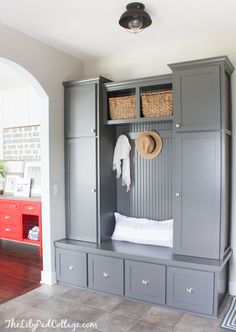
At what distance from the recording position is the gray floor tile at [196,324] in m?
2.58

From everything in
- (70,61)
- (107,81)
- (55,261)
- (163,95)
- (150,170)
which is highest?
(70,61)

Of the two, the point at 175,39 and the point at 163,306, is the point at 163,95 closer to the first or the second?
the point at 175,39

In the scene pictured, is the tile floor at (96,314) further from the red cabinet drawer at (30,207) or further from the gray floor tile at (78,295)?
the red cabinet drawer at (30,207)

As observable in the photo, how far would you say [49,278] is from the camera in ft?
11.7

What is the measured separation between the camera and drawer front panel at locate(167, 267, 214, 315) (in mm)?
2768

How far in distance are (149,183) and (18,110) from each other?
9.69ft

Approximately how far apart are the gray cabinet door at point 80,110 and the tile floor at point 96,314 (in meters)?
1.81

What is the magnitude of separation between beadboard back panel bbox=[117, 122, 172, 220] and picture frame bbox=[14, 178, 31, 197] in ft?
6.56

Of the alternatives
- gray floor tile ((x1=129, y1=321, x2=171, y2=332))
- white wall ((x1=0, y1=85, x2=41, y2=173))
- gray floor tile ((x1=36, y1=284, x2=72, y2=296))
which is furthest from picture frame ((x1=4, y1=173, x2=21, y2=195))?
gray floor tile ((x1=129, y1=321, x2=171, y2=332))

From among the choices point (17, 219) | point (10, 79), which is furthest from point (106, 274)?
point (10, 79)

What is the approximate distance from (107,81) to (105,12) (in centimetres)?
99

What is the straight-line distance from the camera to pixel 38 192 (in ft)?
16.5

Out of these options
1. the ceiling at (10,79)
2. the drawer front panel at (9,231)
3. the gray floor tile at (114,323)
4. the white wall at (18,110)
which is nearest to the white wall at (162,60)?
the ceiling at (10,79)

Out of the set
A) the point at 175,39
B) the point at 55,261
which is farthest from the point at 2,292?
the point at 175,39
